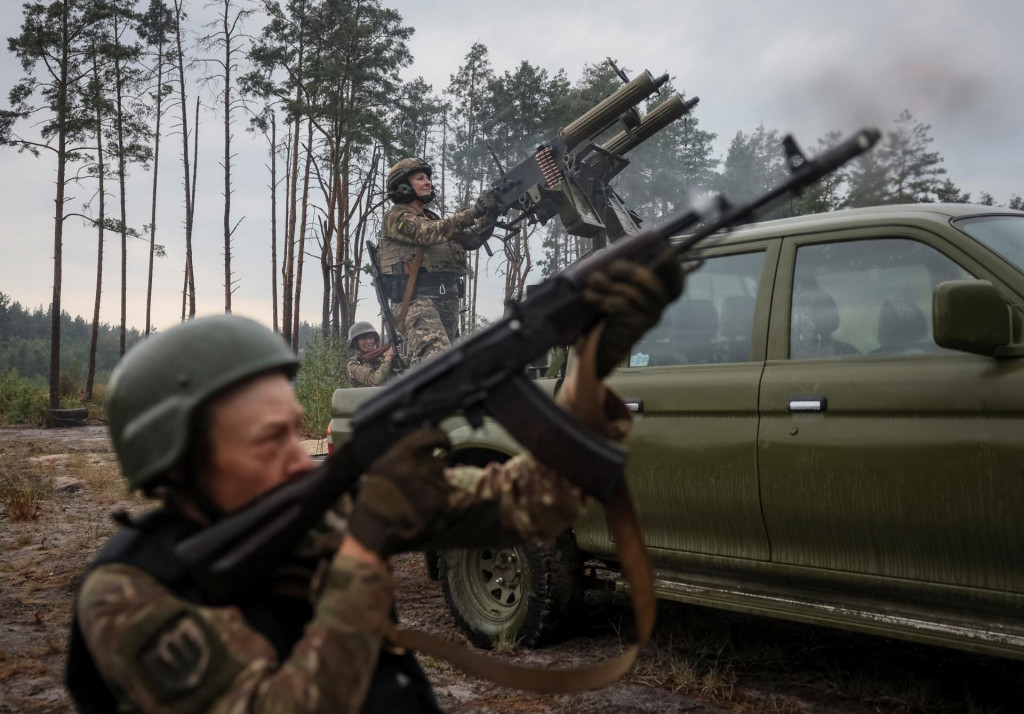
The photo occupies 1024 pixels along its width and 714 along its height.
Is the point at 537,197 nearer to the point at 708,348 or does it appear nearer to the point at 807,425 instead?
the point at 708,348

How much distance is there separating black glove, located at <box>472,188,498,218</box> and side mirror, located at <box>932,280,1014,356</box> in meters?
6.75

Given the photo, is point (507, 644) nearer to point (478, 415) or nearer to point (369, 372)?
point (478, 415)

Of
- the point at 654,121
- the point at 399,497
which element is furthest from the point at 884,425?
the point at 654,121

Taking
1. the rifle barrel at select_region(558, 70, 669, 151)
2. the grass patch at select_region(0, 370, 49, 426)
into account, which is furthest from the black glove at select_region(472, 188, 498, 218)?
the grass patch at select_region(0, 370, 49, 426)

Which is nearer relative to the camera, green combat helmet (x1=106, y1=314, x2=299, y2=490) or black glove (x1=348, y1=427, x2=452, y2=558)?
black glove (x1=348, y1=427, x2=452, y2=558)

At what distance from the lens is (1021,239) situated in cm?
382

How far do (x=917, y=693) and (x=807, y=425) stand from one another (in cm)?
125

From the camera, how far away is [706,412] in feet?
13.5

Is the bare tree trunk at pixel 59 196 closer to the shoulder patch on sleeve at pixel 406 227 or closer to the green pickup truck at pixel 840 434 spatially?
the shoulder patch on sleeve at pixel 406 227

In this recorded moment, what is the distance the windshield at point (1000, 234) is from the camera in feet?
11.9

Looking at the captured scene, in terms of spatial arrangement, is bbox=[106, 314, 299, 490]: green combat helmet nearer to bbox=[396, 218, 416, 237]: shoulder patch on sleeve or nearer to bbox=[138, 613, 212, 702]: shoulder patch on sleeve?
bbox=[138, 613, 212, 702]: shoulder patch on sleeve

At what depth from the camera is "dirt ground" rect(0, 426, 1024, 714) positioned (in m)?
3.99

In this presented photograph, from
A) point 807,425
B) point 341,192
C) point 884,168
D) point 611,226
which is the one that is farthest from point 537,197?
point 341,192

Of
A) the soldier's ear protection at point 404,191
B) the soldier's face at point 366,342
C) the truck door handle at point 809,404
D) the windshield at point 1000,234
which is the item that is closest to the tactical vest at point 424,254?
the soldier's ear protection at point 404,191
